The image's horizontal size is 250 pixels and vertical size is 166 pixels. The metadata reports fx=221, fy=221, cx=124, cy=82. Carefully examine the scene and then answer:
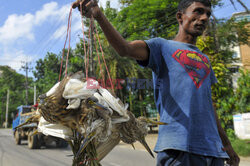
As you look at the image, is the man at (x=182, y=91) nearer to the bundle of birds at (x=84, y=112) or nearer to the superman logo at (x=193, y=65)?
the superman logo at (x=193, y=65)

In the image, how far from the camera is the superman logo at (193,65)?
1321 mm

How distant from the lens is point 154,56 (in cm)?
132

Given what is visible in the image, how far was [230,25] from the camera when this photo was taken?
922cm

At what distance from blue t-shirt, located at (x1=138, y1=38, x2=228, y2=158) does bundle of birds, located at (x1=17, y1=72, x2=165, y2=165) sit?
11cm

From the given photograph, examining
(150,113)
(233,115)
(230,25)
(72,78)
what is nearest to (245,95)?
(233,115)

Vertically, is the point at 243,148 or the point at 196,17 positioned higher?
the point at 196,17

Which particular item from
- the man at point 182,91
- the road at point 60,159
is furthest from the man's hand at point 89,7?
the road at point 60,159

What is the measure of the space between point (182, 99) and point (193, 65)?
250 mm

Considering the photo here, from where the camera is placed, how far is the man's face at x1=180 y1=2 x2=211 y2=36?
56.7 inches

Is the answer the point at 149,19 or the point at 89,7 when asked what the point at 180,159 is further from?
the point at 149,19

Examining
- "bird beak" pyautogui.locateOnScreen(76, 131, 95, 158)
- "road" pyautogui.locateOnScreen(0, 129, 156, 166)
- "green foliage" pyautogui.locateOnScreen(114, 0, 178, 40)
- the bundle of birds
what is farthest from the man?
"green foliage" pyautogui.locateOnScreen(114, 0, 178, 40)

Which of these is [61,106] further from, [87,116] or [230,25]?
[230,25]

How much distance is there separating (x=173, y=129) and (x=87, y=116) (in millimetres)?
483

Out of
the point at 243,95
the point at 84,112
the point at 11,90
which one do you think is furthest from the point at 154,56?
the point at 11,90
